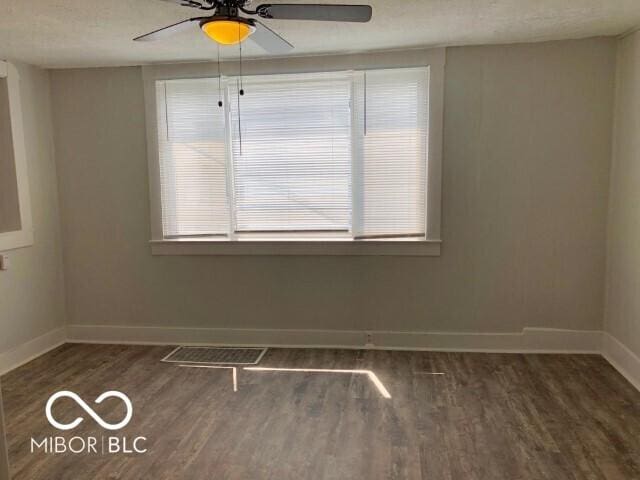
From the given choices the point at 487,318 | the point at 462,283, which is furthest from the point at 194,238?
the point at 487,318

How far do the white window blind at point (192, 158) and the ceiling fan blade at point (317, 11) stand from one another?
1.87 meters

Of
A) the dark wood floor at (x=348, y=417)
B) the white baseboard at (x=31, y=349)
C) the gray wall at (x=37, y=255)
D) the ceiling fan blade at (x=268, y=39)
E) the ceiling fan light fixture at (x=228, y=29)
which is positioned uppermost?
the ceiling fan blade at (x=268, y=39)

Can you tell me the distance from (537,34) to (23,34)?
335 centimetres

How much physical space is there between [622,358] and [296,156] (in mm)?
2775

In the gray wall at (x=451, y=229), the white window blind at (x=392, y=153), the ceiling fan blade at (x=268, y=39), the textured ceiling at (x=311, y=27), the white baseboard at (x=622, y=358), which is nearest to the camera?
the ceiling fan blade at (x=268, y=39)

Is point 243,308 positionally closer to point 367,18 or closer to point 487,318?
point 487,318

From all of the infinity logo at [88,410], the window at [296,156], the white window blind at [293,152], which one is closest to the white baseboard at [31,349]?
the infinity logo at [88,410]

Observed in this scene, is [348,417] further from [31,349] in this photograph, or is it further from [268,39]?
[31,349]

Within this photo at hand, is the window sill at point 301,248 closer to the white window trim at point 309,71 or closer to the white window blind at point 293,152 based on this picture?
the white window trim at point 309,71

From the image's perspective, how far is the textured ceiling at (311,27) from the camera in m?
2.68

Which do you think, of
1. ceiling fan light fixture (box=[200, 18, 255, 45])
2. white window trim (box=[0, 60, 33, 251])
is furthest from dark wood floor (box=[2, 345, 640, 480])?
ceiling fan light fixture (box=[200, 18, 255, 45])

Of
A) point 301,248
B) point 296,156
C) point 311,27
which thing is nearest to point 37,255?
point 301,248

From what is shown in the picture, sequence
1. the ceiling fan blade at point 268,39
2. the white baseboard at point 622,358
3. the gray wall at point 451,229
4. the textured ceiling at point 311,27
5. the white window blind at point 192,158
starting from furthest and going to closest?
the white window blind at point 192,158 < the gray wall at point 451,229 < the white baseboard at point 622,358 < the textured ceiling at point 311,27 < the ceiling fan blade at point 268,39

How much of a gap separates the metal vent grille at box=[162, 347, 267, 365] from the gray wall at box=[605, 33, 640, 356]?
265 centimetres
